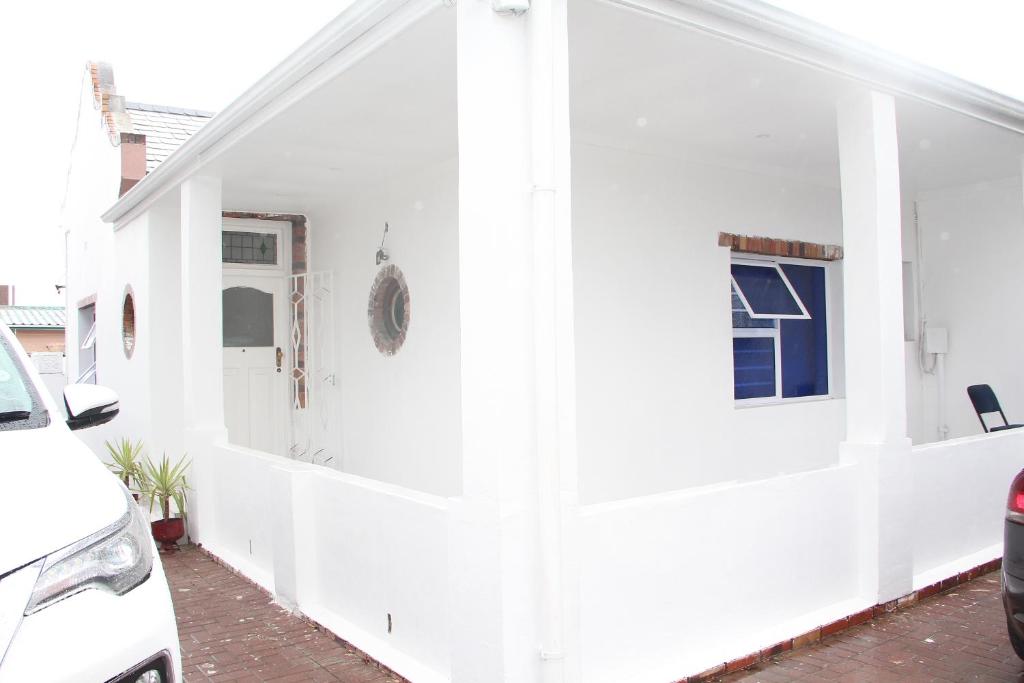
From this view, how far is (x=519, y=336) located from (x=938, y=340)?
254 inches

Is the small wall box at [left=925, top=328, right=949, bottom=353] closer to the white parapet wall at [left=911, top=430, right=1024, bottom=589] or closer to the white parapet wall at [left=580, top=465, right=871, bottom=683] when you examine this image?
the white parapet wall at [left=911, top=430, right=1024, bottom=589]

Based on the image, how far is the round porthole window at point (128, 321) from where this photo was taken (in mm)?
7902

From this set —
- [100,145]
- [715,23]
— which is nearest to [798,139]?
[715,23]

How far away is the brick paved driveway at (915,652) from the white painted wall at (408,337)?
3.03 m

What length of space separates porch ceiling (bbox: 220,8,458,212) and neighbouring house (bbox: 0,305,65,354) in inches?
1171

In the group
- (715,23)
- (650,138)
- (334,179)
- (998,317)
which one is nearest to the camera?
(715,23)

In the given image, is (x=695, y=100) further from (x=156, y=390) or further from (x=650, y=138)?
(x=156, y=390)

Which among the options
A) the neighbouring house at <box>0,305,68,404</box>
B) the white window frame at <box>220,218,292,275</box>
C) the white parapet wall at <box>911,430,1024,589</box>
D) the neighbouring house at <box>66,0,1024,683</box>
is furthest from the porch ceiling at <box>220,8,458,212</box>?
the neighbouring house at <box>0,305,68,404</box>

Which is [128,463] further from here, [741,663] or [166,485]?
[741,663]

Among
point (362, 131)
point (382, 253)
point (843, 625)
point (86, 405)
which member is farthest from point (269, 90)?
point (843, 625)

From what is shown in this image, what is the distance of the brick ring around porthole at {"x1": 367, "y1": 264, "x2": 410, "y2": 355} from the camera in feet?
23.4

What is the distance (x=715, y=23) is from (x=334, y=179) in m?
4.13

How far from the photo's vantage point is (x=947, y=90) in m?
4.94

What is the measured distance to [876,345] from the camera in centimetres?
459
